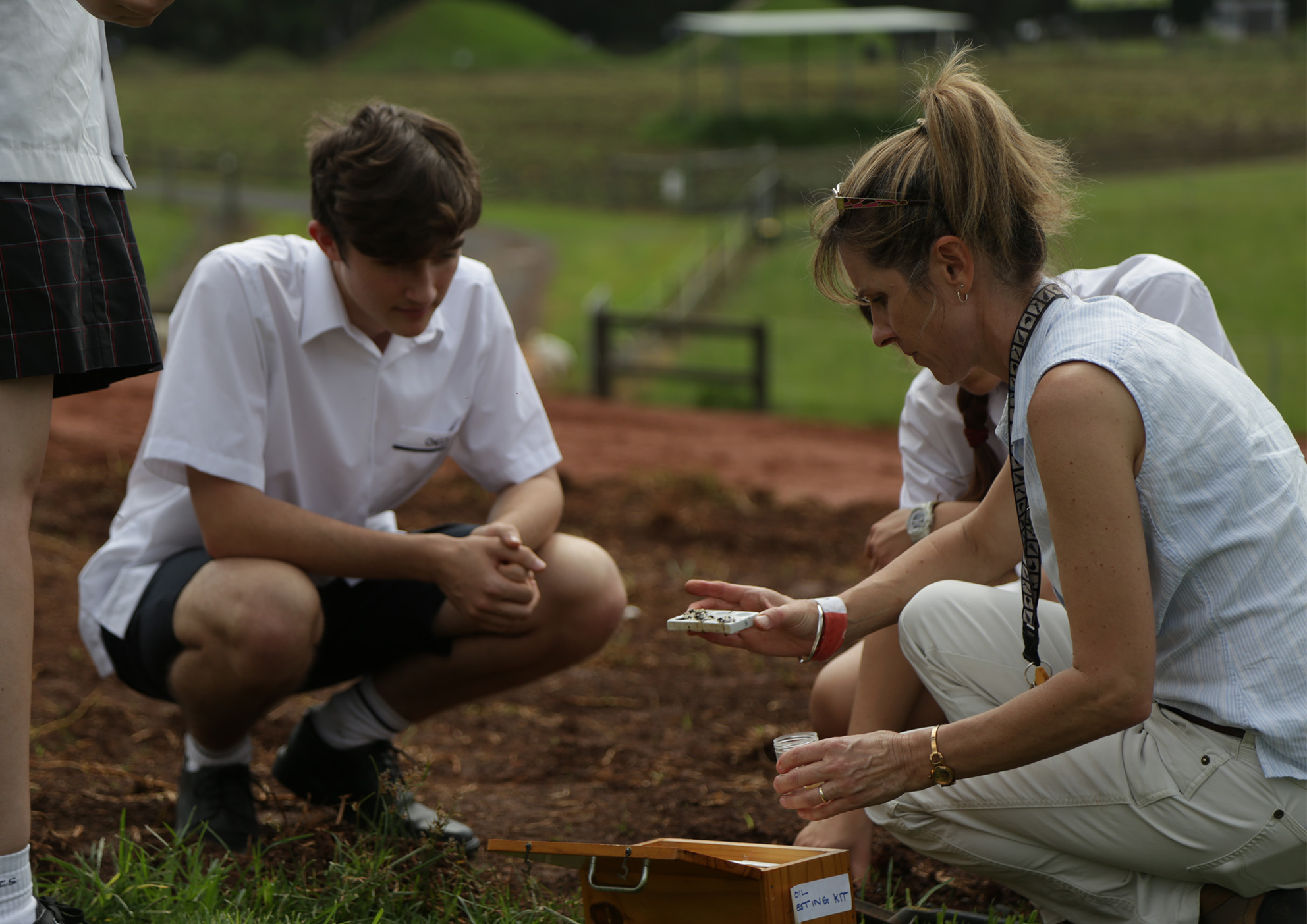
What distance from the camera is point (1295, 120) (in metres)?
29.8

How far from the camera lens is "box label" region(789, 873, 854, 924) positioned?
5.94ft

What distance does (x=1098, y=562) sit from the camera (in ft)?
5.87

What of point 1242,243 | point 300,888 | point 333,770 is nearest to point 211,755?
point 333,770

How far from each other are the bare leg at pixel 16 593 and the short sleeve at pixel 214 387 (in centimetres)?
66

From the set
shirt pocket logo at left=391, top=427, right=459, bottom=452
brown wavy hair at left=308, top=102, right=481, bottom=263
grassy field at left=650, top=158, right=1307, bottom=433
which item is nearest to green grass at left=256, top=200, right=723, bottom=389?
grassy field at left=650, top=158, right=1307, bottom=433

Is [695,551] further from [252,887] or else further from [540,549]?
[252,887]

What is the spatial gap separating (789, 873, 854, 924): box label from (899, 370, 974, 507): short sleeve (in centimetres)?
113

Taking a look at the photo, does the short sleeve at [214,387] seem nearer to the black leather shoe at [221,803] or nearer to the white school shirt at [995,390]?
the black leather shoe at [221,803]

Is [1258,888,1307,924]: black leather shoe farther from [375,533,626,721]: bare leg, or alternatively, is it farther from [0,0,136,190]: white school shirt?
[0,0,136,190]: white school shirt

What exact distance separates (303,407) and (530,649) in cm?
75

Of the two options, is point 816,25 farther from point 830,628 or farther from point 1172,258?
point 830,628

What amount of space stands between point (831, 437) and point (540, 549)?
8392mm

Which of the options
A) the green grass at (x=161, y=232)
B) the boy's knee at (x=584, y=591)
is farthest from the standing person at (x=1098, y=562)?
the green grass at (x=161, y=232)

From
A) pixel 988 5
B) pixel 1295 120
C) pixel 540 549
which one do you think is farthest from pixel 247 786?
pixel 988 5
